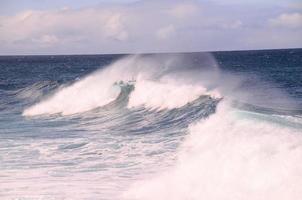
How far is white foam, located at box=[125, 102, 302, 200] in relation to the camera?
24.0ft

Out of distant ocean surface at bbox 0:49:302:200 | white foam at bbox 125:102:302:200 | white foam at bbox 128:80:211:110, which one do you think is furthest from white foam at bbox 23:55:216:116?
white foam at bbox 125:102:302:200

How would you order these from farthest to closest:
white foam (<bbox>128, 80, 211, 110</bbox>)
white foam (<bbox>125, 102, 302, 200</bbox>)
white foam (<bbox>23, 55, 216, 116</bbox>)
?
white foam (<bbox>23, 55, 216, 116</bbox>) < white foam (<bbox>128, 80, 211, 110</bbox>) < white foam (<bbox>125, 102, 302, 200</bbox>)

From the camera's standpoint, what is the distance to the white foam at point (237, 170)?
7.33m

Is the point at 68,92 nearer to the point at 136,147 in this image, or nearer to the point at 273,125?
the point at 136,147

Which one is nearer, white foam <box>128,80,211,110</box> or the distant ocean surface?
the distant ocean surface

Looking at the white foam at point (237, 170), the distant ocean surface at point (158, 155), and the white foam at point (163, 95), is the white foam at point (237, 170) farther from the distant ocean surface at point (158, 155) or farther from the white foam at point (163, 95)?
the white foam at point (163, 95)

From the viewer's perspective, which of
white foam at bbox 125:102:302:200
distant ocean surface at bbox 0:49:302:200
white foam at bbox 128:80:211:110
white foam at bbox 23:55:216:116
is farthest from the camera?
white foam at bbox 23:55:216:116

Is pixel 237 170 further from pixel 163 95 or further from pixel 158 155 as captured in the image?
pixel 163 95

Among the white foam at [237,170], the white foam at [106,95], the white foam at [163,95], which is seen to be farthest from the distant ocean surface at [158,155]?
the white foam at [106,95]

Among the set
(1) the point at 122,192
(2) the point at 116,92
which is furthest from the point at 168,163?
(2) the point at 116,92

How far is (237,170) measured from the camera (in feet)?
26.3

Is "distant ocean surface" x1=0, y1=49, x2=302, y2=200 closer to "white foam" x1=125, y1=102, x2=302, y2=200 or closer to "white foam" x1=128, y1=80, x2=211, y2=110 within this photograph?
"white foam" x1=125, y1=102, x2=302, y2=200

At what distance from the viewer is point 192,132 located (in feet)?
40.1

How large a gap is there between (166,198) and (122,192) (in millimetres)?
914
